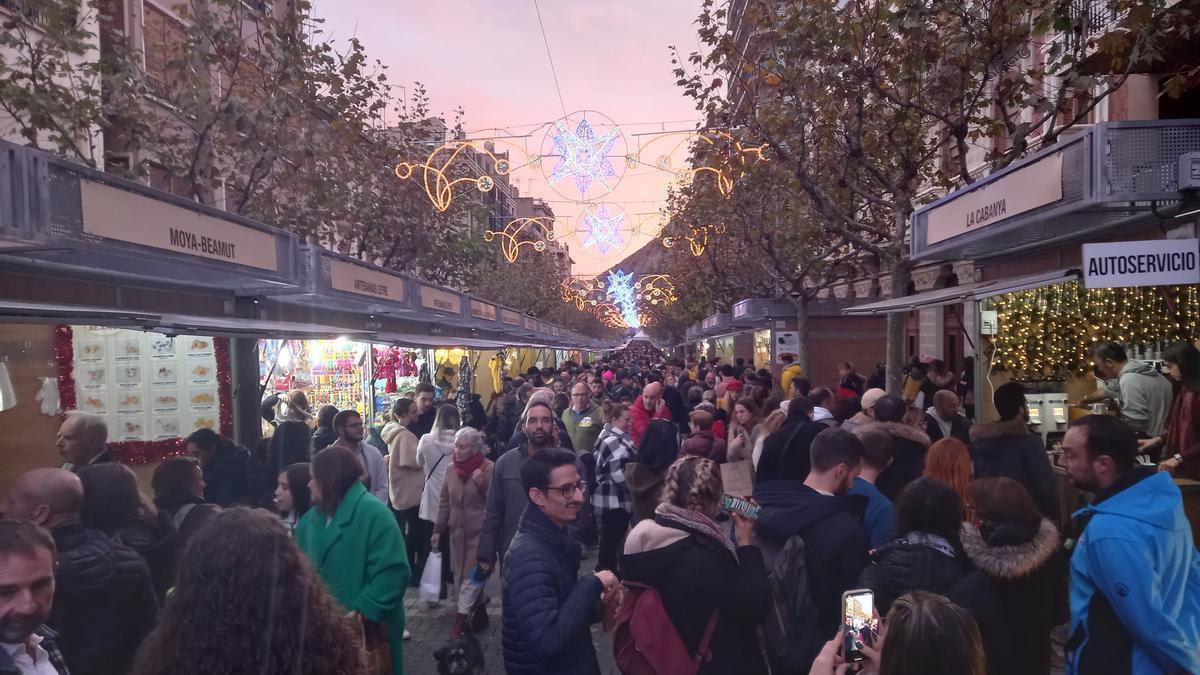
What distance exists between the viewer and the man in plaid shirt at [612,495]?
7.83 metres

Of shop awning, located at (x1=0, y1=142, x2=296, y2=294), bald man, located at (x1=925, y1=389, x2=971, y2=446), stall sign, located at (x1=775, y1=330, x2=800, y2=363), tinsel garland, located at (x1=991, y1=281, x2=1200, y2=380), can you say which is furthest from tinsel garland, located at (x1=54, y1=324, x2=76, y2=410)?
stall sign, located at (x1=775, y1=330, x2=800, y2=363)

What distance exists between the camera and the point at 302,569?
247 cm

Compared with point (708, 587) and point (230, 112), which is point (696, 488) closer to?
point (708, 587)

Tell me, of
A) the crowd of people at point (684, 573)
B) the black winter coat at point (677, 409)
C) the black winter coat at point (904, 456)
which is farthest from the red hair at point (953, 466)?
the black winter coat at point (677, 409)

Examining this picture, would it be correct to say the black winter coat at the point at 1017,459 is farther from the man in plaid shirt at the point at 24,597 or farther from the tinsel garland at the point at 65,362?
the tinsel garland at the point at 65,362

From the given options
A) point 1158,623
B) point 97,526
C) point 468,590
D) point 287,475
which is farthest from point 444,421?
point 1158,623

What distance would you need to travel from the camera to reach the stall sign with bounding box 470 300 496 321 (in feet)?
60.0

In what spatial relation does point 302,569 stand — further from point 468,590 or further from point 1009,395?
point 1009,395

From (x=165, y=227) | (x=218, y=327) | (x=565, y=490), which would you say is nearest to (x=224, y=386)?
(x=218, y=327)

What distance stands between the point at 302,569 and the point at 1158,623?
2.81m

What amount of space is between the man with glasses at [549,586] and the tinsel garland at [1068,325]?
30.1 feet

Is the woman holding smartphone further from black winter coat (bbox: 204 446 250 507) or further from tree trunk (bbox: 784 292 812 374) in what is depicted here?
tree trunk (bbox: 784 292 812 374)

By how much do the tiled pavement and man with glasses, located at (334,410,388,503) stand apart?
109 centimetres

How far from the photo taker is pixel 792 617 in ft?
12.9
